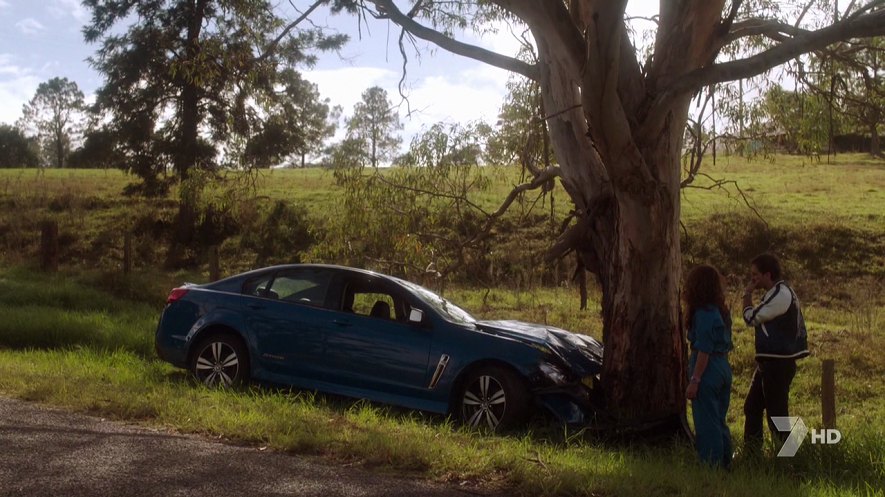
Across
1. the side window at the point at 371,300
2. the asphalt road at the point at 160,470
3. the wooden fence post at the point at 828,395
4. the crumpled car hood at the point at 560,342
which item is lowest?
the wooden fence post at the point at 828,395

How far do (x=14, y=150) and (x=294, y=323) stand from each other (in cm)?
7384

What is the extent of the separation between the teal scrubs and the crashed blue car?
1582 millimetres

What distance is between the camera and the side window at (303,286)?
9.73 metres

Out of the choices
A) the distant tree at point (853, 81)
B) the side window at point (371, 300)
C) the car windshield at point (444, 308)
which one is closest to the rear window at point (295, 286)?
the side window at point (371, 300)

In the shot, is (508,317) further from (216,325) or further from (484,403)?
(484,403)

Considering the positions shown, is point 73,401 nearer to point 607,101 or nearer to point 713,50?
point 607,101

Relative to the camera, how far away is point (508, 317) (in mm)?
17750

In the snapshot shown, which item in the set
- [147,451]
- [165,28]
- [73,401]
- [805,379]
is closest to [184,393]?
[73,401]

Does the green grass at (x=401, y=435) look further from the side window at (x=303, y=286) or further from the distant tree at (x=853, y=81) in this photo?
the distant tree at (x=853, y=81)

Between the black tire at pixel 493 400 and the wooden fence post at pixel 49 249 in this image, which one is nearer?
the black tire at pixel 493 400

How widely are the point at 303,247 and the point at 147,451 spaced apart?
2258cm

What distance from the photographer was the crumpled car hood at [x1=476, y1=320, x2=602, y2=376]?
358 inches

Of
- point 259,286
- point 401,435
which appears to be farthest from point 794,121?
point 401,435

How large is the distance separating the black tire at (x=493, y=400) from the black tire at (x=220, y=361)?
2273 mm
